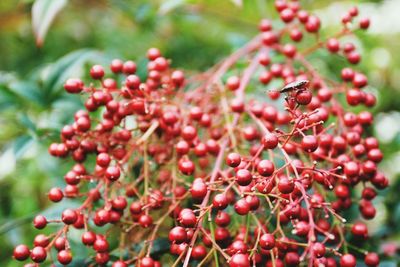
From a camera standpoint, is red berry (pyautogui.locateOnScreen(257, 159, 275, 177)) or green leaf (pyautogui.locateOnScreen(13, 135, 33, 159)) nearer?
red berry (pyautogui.locateOnScreen(257, 159, 275, 177))

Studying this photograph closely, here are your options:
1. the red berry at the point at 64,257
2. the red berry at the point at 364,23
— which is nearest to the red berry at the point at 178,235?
the red berry at the point at 64,257

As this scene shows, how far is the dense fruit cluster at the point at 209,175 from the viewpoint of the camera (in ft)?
2.73

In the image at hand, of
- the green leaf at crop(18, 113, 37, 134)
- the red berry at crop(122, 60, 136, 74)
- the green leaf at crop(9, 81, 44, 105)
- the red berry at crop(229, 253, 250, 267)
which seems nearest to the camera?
the red berry at crop(229, 253, 250, 267)

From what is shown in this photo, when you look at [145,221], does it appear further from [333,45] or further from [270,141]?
[333,45]

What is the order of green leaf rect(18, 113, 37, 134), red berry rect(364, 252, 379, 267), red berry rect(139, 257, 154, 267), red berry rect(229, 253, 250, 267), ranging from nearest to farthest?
red berry rect(229, 253, 250, 267)
red berry rect(139, 257, 154, 267)
red berry rect(364, 252, 379, 267)
green leaf rect(18, 113, 37, 134)

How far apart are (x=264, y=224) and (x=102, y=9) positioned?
1.53m

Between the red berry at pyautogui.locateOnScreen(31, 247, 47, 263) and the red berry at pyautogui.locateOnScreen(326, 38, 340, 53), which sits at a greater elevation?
the red berry at pyautogui.locateOnScreen(31, 247, 47, 263)

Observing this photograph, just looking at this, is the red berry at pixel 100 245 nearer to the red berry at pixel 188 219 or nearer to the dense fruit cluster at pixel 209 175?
the dense fruit cluster at pixel 209 175

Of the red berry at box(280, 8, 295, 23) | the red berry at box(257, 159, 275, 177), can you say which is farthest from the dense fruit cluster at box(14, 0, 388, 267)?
the red berry at box(280, 8, 295, 23)

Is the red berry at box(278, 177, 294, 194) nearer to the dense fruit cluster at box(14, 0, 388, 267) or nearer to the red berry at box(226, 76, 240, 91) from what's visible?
the dense fruit cluster at box(14, 0, 388, 267)

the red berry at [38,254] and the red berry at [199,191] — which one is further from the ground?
the red berry at [199,191]

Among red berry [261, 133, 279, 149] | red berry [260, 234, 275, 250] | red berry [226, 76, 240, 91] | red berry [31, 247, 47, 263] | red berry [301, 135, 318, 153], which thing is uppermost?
red berry [261, 133, 279, 149]

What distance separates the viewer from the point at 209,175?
94 centimetres

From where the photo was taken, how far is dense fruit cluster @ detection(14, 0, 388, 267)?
83 centimetres
